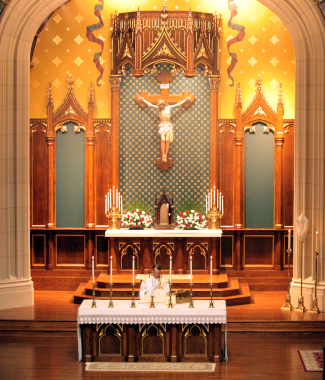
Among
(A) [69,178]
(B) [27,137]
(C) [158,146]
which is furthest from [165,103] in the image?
(B) [27,137]

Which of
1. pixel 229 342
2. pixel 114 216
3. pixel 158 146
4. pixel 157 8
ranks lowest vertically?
pixel 229 342

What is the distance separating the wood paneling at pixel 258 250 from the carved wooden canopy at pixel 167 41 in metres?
3.74

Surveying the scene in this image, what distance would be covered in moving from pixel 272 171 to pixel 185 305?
5.32 m

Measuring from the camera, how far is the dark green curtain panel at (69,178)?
1334 centimetres

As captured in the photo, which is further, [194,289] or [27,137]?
[194,289]

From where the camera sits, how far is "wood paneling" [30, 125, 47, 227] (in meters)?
13.3

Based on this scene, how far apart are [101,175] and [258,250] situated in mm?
3799

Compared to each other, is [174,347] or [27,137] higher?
[27,137]

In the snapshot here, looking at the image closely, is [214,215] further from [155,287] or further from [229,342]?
[155,287]

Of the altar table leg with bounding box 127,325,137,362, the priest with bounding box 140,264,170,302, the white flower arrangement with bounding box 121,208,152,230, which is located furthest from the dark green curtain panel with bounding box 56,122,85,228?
the altar table leg with bounding box 127,325,137,362

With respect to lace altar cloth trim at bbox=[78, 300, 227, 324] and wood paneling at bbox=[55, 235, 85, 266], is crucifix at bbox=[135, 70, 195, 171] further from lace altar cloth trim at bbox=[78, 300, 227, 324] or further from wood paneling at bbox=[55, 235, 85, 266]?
lace altar cloth trim at bbox=[78, 300, 227, 324]

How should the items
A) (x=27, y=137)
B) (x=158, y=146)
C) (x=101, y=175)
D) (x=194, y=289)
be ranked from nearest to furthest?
(x=27, y=137) → (x=194, y=289) → (x=101, y=175) → (x=158, y=146)

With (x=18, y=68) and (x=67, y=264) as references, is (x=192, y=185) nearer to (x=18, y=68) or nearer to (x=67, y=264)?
(x=67, y=264)

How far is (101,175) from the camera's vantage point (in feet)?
43.8
